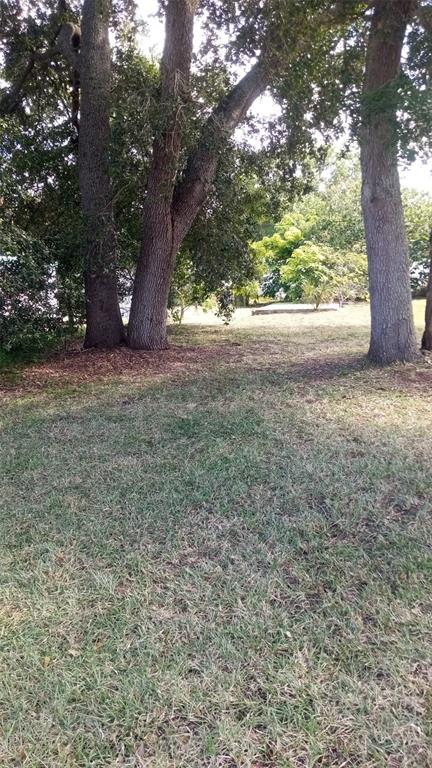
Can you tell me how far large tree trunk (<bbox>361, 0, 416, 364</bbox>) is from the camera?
519cm

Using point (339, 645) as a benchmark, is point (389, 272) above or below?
above

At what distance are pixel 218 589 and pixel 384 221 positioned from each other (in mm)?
4772

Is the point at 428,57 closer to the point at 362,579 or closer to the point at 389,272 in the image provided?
the point at 389,272

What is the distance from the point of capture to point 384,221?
547cm

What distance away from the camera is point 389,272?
5.54 metres

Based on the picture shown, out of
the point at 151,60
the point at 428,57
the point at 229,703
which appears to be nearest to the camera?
the point at 229,703

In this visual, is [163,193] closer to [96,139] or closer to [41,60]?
[96,139]

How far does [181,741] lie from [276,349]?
254 inches

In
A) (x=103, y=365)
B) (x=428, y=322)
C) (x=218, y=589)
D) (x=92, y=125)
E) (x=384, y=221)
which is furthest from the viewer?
(x=92, y=125)

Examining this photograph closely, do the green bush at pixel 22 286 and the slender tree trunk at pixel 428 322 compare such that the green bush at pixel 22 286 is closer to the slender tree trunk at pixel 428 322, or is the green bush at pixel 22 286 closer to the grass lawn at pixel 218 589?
the grass lawn at pixel 218 589

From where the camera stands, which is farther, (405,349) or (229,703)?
(405,349)

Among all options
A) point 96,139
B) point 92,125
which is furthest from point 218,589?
point 92,125

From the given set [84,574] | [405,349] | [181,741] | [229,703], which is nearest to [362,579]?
[229,703]

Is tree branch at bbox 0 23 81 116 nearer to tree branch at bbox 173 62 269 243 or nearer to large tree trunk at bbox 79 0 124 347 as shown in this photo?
large tree trunk at bbox 79 0 124 347
